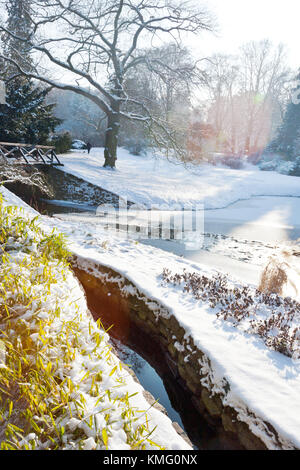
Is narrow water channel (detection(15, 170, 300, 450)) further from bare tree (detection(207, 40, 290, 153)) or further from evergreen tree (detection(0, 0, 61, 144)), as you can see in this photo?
bare tree (detection(207, 40, 290, 153))

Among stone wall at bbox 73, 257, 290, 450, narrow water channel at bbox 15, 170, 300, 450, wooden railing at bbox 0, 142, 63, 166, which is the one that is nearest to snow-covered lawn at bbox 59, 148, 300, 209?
wooden railing at bbox 0, 142, 63, 166

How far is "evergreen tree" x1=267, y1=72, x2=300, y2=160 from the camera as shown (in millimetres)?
37031

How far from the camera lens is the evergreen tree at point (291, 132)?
37031 mm

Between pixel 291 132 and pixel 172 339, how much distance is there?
136 feet

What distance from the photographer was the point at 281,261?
532 cm

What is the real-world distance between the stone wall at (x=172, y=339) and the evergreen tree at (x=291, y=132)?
1518 inches

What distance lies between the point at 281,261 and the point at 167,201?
10084 mm

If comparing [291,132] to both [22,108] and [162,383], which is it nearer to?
[22,108]

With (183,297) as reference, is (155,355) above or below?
below

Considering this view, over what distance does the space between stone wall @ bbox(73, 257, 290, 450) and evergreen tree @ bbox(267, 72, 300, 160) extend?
38.6m

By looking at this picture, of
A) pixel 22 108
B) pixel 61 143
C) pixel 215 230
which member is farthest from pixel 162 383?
pixel 61 143

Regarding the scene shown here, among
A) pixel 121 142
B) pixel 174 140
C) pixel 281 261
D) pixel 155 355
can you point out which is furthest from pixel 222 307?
pixel 121 142

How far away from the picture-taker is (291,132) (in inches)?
1480

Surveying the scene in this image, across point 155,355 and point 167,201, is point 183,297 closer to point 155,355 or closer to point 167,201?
point 155,355
